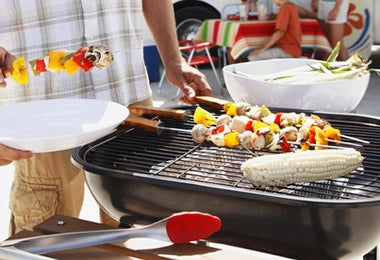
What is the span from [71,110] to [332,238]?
91cm

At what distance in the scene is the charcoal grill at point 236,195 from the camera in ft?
4.34

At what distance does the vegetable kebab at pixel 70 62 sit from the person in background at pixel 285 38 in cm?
577

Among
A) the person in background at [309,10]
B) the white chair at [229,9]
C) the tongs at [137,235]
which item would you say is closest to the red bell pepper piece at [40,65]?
the tongs at [137,235]

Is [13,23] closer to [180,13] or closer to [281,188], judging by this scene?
[281,188]

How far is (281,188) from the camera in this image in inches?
57.8

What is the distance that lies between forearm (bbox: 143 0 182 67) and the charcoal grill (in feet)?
3.23

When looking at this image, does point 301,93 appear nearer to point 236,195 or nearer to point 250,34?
point 236,195

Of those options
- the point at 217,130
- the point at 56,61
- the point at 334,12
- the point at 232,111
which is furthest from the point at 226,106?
the point at 334,12

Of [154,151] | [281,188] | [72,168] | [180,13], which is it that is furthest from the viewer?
[180,13]

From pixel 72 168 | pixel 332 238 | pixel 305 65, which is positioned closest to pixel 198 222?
pixel 332 238

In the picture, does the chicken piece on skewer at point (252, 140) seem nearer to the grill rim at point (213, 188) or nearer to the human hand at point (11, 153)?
the grill rim at point (213, 188)

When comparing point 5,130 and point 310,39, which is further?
point 310,39

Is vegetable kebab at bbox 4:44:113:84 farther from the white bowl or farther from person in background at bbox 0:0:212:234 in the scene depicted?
the white bowl

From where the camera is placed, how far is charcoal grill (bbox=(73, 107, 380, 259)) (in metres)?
1.32
